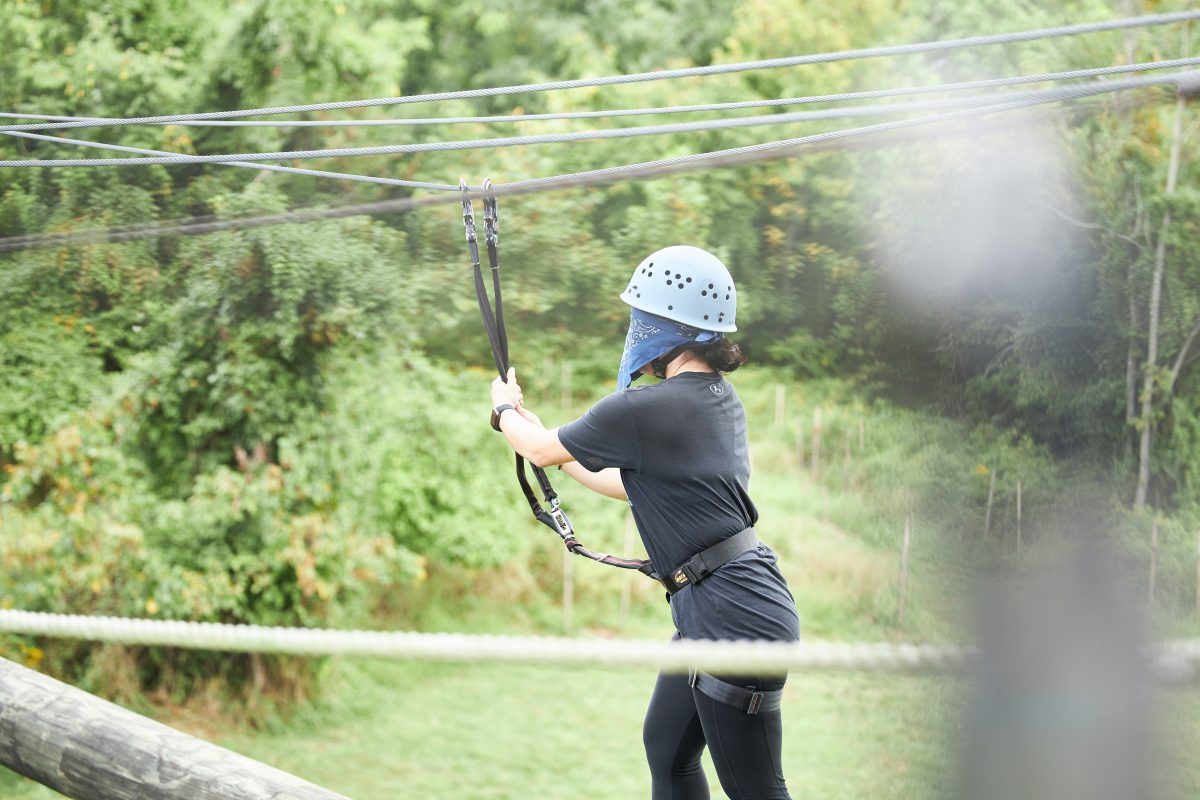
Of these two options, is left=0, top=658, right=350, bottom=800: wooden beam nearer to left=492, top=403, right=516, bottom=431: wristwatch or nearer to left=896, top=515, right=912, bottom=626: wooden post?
left=492, top=403, right=516, bottom=431: wristwatch

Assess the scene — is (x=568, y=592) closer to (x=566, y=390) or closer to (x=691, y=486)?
(x=566, y=390)

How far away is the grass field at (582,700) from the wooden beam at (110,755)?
2329mm

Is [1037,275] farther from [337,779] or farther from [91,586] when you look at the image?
[91,586]

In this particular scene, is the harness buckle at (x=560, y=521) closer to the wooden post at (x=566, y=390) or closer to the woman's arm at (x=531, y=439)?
the woman's arm at (x=531, y=439)

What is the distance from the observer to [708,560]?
5.47 feet

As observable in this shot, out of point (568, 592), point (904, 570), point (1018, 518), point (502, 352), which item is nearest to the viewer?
A: point (502, 352)

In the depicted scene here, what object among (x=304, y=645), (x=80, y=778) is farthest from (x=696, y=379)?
(x=80, y=778)

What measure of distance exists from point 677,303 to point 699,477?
11.5 inches

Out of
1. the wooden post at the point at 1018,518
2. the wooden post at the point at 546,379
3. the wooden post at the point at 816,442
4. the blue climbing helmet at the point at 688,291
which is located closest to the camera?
the blue climbing helmet at the point at 688,291

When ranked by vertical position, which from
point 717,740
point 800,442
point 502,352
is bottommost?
point 800,442

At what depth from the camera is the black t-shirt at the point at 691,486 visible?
1.64 metres

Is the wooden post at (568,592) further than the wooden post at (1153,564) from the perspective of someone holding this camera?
Yes

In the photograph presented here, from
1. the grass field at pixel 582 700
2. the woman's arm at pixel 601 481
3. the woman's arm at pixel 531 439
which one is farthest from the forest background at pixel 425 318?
the woman's arm at pixel 531 439

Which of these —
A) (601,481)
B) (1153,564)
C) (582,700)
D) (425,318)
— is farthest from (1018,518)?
(582,700)
